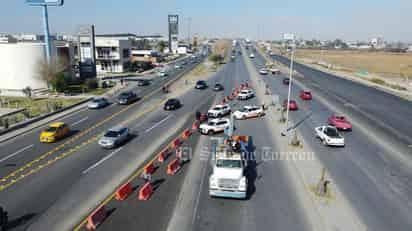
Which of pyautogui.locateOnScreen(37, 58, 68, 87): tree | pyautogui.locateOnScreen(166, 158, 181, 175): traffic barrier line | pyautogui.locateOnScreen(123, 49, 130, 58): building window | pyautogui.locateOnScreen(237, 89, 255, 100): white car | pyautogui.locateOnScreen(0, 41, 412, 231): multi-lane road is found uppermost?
pyautogui.locateOnScreen(123, 49, 130, 58): building window

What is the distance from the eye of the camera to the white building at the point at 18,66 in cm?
5756

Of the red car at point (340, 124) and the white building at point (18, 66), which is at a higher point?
the white building at point (18, 66)

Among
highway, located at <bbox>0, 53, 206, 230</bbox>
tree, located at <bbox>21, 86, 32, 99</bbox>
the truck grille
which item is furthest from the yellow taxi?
tree, located at <bbox>21, 86, 32, 99</bbox>

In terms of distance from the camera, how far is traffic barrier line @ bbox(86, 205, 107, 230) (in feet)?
48.7

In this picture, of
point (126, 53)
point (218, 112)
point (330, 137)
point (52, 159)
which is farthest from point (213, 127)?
point (126, 53)

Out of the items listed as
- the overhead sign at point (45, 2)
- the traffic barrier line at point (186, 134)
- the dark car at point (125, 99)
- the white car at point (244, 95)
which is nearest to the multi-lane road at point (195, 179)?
the traffic barrier line at point (186, 134)

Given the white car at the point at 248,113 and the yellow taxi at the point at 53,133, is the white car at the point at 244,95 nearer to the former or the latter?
the white car at the point at 248,113

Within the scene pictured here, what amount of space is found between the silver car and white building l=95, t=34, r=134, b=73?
66186mm

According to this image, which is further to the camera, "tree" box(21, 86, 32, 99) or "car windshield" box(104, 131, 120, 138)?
"tree" box(21, 86, 32, 99)

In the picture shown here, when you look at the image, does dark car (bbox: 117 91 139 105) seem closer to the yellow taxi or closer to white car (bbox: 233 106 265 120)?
the yellow taxi

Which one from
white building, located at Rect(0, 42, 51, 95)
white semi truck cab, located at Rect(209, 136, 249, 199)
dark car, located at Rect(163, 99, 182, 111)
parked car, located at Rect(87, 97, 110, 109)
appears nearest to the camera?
white semi truck cab, located at Rect(209, 136, 249, 199)

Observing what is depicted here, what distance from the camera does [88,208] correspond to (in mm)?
16953

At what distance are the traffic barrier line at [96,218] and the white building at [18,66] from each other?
5150 centimetres

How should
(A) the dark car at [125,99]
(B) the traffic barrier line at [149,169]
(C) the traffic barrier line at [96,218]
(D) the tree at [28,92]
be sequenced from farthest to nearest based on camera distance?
(D) the tree at [28,92]
(A) the dark car at [125,99]
(B) the traffic barrier line at [149,169]
(C) the traffic barrier line at [96,218]
